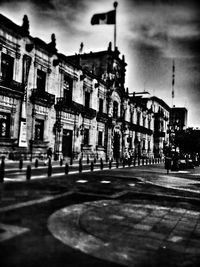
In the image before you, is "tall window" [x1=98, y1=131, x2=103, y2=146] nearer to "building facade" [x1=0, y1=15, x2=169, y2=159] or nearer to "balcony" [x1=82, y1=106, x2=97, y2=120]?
"building facade" [x1=0, y1=15, x2=169, y2=159]

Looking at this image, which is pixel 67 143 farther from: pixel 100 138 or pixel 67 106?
pixel 100 138

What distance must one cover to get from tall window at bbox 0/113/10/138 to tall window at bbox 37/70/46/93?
4582 mm

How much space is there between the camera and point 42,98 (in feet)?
74.4

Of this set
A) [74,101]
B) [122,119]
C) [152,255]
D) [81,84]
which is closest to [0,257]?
[152,255]

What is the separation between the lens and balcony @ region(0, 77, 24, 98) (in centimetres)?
1900

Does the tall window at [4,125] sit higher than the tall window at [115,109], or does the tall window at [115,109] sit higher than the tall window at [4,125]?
the tall window at [115,109]

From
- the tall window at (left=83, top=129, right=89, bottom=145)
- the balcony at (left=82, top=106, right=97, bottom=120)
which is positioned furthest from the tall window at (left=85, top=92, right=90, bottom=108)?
the tall window at (left=83, top=129, right=89, bottom=145)

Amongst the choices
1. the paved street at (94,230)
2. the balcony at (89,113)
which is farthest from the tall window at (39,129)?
the paved street at (94,230)

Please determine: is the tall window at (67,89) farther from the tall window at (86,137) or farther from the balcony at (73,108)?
the tall window at (86,137)

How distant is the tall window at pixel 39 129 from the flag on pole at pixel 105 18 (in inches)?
432

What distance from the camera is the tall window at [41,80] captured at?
916 inches

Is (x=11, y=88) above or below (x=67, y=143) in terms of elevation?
above

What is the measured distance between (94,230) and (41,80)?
20427 mm

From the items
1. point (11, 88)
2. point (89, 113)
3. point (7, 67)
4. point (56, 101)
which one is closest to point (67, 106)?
point (56, 101)
